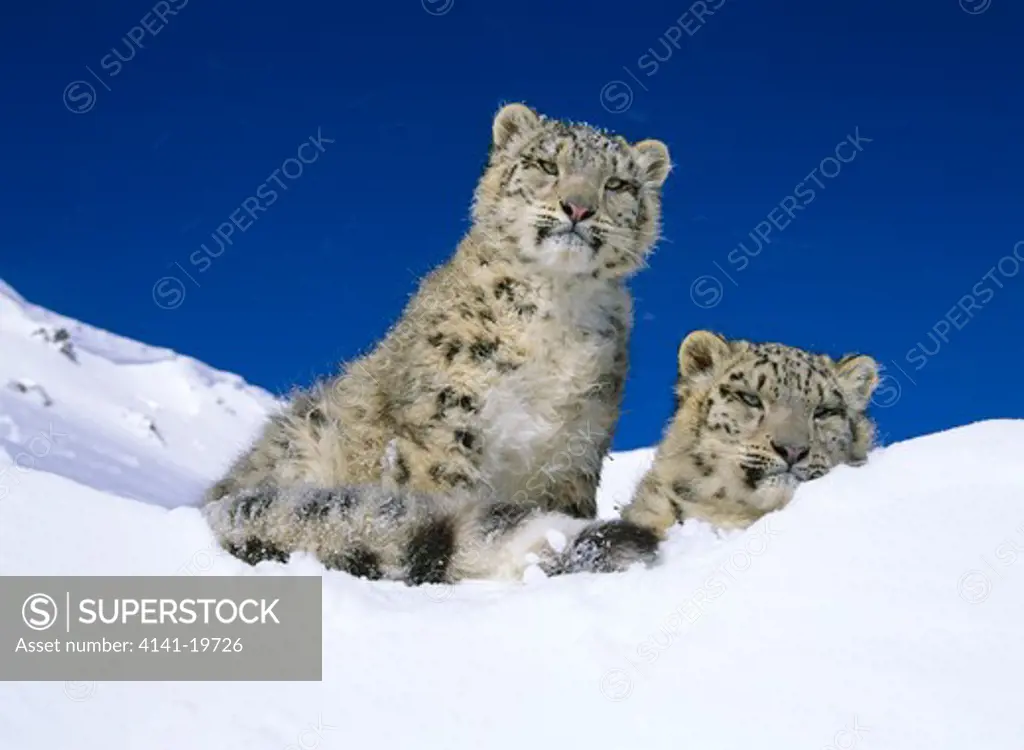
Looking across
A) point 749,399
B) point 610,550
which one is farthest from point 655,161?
point 610,550

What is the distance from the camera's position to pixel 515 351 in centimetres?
827

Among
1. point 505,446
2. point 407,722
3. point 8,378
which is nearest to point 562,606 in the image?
point 407,722

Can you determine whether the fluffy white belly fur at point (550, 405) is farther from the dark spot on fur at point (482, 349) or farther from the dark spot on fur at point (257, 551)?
the dark spot on fur at point (257, 551)

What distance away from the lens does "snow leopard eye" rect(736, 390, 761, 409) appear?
7.18 metres

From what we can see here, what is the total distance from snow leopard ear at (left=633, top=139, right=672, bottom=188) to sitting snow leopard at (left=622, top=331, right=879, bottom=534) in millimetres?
2052

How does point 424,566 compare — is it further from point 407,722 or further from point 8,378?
point 8,378

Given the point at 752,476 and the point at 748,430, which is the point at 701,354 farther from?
the point at 752,476

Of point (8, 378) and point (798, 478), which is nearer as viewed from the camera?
point (798, 478)

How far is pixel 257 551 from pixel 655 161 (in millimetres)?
4764

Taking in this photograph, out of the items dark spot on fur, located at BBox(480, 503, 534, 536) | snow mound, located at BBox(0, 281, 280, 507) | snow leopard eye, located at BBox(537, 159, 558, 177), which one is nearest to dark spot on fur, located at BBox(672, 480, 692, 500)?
dark spot on fur, located at BBox(480, 503, 534, 536)

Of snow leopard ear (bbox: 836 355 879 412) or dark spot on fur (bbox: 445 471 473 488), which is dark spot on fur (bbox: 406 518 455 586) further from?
snow leopard ear (bbox: 836 355 879 412)

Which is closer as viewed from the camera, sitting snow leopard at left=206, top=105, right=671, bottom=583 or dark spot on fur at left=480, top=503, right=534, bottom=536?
dark spot on fur at left=480, top=503, right=534, bottom=536

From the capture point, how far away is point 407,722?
4426 mm

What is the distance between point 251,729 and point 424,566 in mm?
1821
